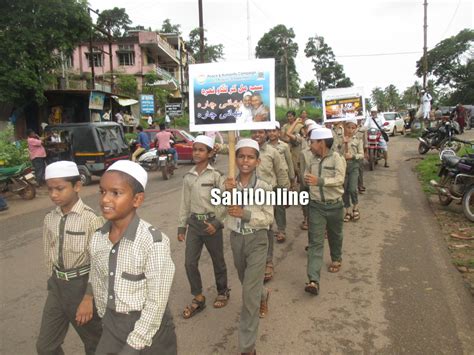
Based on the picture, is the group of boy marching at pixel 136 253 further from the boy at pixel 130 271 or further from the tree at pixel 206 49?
the tree at pixel 206 49

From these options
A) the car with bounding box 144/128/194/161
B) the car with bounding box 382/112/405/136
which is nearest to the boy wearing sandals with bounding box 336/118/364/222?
the car with bounding box 144/128/194/161

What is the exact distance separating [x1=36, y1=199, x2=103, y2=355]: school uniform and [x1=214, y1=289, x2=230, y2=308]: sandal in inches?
60.0

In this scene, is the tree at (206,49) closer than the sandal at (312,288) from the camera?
No

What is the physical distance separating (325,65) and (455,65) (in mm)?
20522

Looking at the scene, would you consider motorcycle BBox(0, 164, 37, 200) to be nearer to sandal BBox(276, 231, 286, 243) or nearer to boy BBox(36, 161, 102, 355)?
sandal BBox(276, 231, 286, 243)

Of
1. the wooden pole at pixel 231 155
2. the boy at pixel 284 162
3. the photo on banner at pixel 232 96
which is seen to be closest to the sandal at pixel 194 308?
the wooden pole at pixel 231 155

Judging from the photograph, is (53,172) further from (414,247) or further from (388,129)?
(388,129)

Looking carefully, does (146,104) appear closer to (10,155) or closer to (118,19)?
(10,155)

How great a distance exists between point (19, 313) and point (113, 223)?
8.27ft

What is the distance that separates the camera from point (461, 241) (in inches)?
225

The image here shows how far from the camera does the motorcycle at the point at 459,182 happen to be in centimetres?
668

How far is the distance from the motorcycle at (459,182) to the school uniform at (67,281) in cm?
626

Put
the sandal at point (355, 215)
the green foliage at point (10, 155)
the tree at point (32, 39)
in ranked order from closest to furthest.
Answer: the sandal at point (355, 215), the green foliage at point (10, 155), the tree at point (32, 39)

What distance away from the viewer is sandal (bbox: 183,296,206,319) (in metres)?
3.68
